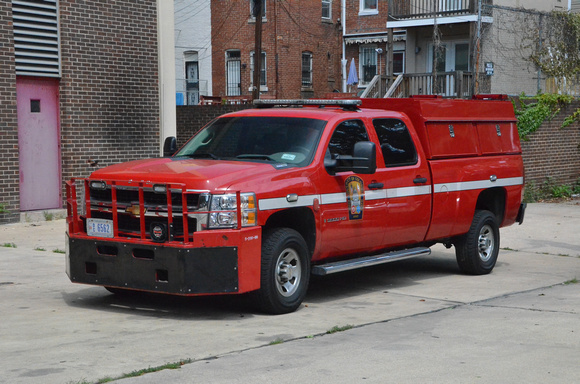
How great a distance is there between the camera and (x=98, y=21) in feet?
51.3

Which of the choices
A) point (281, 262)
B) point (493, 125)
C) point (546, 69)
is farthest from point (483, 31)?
point (281, 262)

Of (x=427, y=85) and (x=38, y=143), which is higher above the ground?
(x=427, y=85)

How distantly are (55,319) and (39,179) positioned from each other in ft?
25.6

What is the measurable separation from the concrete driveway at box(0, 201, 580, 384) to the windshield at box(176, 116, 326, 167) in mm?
1454

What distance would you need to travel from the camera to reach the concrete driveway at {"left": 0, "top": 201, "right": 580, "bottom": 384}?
5.91 meters

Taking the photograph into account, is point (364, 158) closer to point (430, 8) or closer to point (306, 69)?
point (430, 8)

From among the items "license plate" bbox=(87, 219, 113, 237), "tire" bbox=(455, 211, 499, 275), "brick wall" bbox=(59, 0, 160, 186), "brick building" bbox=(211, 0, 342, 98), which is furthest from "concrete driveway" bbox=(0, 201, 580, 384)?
"brick building" bbox=(211, 0, 342, 98)

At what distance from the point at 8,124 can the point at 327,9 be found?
2539 centimetres

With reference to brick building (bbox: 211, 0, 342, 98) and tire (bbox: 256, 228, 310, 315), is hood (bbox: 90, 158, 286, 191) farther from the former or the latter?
brick building (bbox: 211, 0, 342, 98)

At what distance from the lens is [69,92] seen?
1514 cm

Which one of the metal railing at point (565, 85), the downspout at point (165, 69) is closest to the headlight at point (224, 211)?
the downspout at point (165, 69)

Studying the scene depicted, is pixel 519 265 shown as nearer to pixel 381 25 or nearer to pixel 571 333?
pixel 571 333

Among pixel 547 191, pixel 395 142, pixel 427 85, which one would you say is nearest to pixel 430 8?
pixel 427 85

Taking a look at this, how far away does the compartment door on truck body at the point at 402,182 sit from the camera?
9227mm
